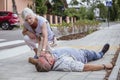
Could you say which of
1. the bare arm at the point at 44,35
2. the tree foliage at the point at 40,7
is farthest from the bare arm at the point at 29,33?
the tree foliage at the point at 40,7

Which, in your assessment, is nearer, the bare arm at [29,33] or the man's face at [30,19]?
the man's face at [30,19]

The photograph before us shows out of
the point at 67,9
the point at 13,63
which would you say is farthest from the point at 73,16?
the point at 13,63

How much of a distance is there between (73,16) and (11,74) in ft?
187

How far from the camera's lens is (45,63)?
32.1 ft

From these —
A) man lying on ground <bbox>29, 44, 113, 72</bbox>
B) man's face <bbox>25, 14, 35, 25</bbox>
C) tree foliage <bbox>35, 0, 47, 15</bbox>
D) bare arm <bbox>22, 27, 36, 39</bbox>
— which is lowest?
tree foliage <bbox>35, 0, 47, 15</bbox>

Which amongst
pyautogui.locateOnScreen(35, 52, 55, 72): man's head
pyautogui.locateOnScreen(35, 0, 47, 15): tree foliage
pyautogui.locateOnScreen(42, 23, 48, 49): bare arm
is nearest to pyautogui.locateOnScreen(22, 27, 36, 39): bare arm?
pyautogui.locateOnScreen(42, 23, 48, 49): bare arm

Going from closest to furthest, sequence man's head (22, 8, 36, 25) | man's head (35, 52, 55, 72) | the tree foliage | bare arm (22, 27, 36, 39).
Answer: man's head (35, 52, 55, 72) → man's head (22, 8, 36, 25) → bare arm (22, 27, 36, 39) → the tree foliage

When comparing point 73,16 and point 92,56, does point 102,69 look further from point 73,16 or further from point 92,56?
point 73,16

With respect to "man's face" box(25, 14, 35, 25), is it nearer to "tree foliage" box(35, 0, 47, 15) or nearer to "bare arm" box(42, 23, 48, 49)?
"bare arm" box(42, 23, 48, 49)

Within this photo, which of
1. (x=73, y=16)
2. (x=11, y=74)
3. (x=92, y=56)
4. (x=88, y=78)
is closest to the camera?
(x=88, y=78)

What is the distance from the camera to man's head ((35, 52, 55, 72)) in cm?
970

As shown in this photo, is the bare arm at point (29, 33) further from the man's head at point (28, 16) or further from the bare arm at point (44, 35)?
the man's head at point (28, 16)

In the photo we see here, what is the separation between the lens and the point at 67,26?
27.7 meters

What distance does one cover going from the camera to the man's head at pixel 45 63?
9703 millimetres
